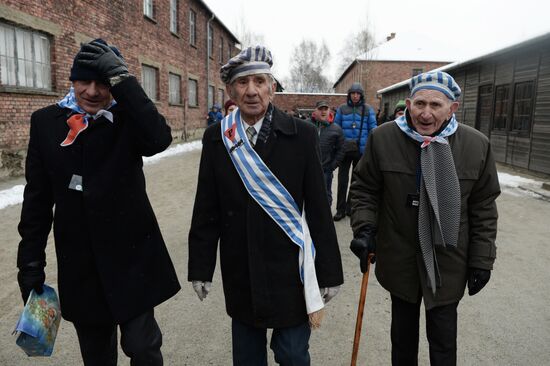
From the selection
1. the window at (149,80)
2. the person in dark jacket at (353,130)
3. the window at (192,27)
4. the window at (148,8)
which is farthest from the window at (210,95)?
the person in dark jacket at (353,130)

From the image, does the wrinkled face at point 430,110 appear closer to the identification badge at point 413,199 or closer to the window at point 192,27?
the identification badge at point 413,199

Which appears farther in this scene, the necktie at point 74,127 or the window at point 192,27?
the window at point 192,27

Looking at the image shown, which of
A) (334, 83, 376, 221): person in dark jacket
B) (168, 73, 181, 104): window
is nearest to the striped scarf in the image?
(334, 83, 376, 221): person in dark jacket

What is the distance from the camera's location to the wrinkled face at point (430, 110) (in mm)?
2281

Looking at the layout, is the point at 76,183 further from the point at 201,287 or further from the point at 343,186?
the point at 343,186

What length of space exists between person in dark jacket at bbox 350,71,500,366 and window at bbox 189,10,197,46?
68.2 feet

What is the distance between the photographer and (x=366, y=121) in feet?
21.6

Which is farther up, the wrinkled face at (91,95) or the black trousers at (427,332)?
the wrinkled face at (91,95)

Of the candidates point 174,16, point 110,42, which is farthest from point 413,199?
point 174,16

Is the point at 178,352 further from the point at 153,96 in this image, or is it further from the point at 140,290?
the point at 153,96

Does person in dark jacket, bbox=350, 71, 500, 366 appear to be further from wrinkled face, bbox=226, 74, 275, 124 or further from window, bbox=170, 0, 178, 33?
window, bbox=170, 0, 178, 33

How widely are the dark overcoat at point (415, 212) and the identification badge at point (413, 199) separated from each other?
0.05 ft

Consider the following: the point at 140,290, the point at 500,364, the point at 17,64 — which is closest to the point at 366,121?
the point at 500,364

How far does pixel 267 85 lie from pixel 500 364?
239 centimetres
